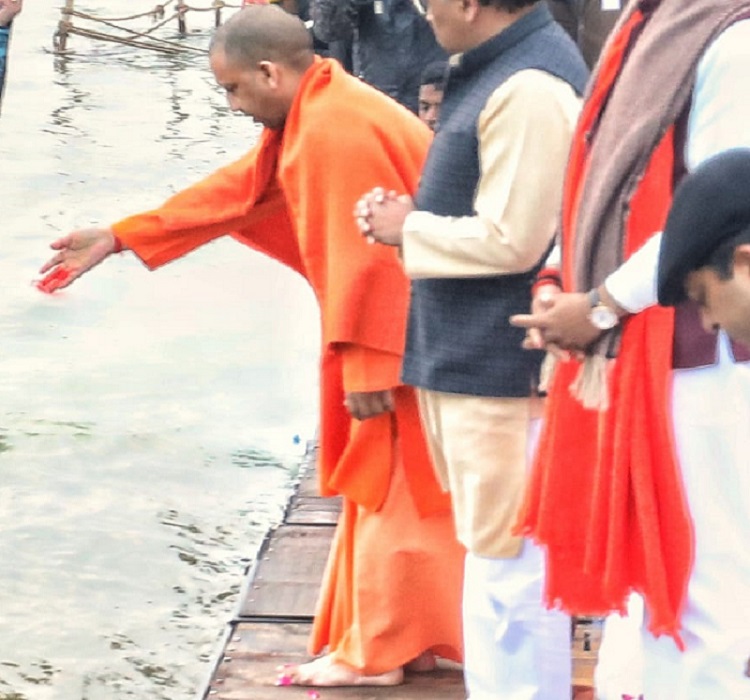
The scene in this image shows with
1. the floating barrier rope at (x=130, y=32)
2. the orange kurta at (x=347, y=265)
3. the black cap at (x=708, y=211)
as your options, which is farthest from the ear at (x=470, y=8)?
the floating barrier rope at (x=130, y=32)

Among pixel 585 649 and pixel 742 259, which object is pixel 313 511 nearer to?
pixel 585 649

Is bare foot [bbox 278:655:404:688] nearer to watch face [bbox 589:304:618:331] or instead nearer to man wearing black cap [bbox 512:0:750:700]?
man wearing black cap [bbox 512:0:750:700]

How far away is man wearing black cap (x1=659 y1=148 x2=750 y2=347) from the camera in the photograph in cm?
187

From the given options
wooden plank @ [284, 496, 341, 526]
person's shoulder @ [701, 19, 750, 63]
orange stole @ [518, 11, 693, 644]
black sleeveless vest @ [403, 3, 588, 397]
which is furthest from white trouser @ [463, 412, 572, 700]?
wooden plank @ [284, 496, 341, 526]

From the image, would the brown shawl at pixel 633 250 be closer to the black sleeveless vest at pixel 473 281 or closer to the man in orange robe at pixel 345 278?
the black sleeveless vest at pixel 473 281

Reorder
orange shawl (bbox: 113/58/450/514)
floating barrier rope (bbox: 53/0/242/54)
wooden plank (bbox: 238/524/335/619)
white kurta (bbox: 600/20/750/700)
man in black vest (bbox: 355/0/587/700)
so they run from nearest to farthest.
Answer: white kurta (bbox: 600/20/750/700)
man in black vest (bbox: 355/0/587/700)
orange shawl (bbox: 113/58/450/514)
wooden plank (bbox: 238/524/335/619)
floating barrier rope (bbox: 53/0/242/54)

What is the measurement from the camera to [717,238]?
1892 millimetres

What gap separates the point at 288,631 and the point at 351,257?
1.09m

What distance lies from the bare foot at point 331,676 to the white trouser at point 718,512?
3.92ft

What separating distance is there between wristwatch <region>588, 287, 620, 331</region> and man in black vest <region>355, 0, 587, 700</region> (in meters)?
0.31

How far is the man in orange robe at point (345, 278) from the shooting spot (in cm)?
315

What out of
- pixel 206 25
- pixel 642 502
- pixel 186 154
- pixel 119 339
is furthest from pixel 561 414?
pixel 206 25

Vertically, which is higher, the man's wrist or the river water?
the man's wrist

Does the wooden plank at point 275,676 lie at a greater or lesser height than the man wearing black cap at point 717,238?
lesser
